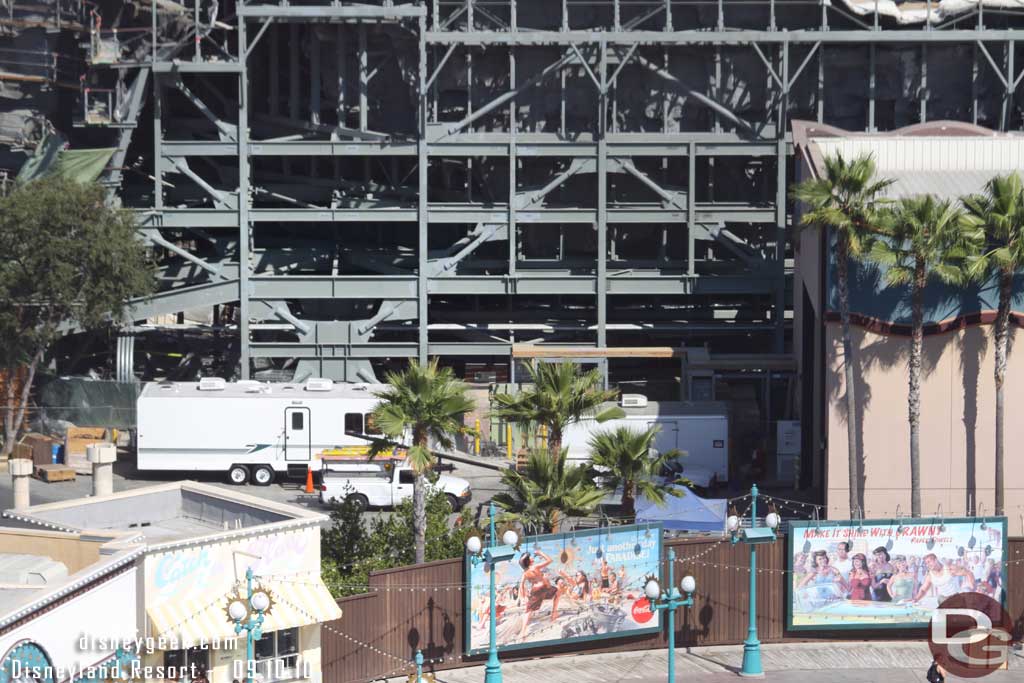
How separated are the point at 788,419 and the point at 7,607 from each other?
30084 millimetres

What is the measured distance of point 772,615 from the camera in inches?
1359

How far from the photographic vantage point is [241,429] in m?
47.8

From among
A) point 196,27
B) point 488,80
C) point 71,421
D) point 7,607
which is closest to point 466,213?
point 488,80

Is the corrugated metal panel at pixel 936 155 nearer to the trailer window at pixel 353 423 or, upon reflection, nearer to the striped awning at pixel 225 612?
the trailer window at pixel 353 423

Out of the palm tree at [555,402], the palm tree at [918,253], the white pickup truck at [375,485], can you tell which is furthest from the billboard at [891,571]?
the white pickup truck at [375,485]

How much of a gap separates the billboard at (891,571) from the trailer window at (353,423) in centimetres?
1686

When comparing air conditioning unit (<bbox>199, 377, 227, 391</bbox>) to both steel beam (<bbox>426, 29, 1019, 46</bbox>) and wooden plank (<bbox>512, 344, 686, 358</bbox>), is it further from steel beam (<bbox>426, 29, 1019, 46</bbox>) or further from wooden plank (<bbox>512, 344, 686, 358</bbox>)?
steel beam (<bbox>426, 29, 1019, 46</bbox>)

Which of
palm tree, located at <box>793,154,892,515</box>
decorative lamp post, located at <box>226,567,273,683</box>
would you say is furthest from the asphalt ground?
decorative lamp post, located at <box>226,567,273,683</box>

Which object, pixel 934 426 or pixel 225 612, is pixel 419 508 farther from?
pixel 934 426

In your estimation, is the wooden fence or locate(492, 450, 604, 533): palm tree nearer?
the wooden fence

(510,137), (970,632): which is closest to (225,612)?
(970,632)

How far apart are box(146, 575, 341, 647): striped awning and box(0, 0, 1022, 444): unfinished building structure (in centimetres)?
2390

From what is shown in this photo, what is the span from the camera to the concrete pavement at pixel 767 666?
32.5 meters

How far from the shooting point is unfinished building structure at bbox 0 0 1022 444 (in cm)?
5372
